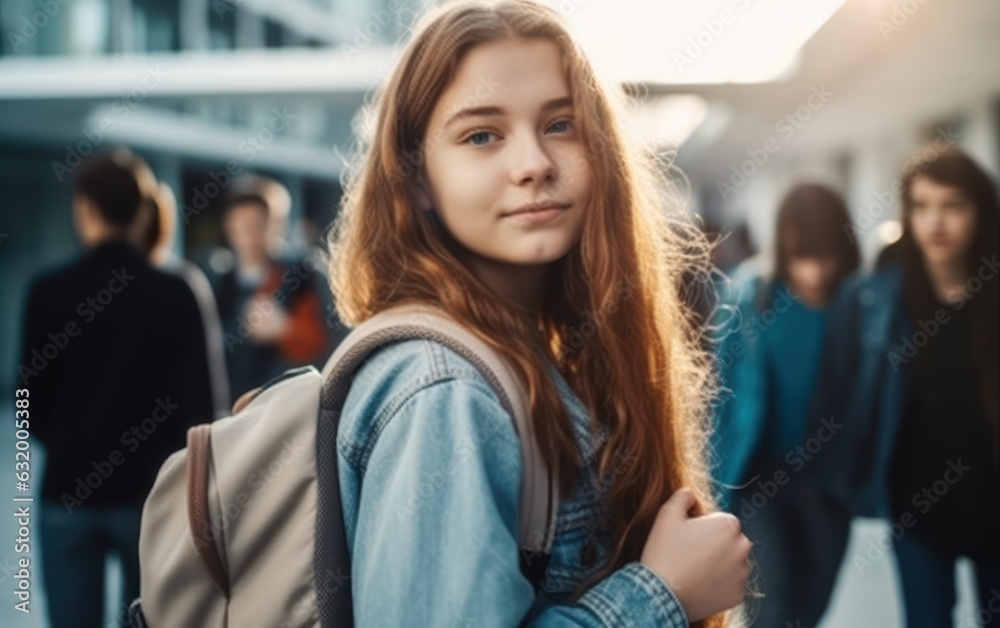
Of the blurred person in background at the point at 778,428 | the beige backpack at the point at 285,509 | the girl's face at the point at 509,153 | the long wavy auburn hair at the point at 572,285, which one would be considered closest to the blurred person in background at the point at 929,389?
the blurred person in background at the point at 778,428

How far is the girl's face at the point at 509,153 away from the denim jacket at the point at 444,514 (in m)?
0.23

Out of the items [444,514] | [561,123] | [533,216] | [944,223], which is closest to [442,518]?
[444,514]

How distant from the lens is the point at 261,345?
5.36 metres

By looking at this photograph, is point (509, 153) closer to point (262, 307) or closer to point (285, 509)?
point (285, 509)

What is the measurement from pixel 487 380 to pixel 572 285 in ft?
1.25

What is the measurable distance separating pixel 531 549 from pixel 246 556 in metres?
0.32

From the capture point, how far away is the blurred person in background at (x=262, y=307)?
5328 mm

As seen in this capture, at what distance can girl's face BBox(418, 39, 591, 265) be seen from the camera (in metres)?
1.25

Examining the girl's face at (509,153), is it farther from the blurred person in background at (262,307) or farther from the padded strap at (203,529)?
the blurred person in background at (262,307)

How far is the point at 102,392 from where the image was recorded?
138 inches

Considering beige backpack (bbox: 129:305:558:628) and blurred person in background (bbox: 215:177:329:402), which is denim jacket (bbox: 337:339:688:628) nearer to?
beige backpack (bbox: 129:305:558:628)

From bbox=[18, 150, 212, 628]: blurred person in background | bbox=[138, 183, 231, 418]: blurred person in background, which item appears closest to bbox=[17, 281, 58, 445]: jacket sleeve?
bbox=[18, 150, 212, 628]: blurred person in background

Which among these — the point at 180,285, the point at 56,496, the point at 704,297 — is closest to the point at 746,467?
the point at 704,297

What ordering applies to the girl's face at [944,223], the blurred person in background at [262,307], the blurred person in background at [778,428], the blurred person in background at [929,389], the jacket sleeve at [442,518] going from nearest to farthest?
the jacket sleeve at [442,518] → the blurred person in background at [929,389] → the girl's face at [944,223] → the blurred person in background at [778,428] → the blurred person in background at [262,307]
